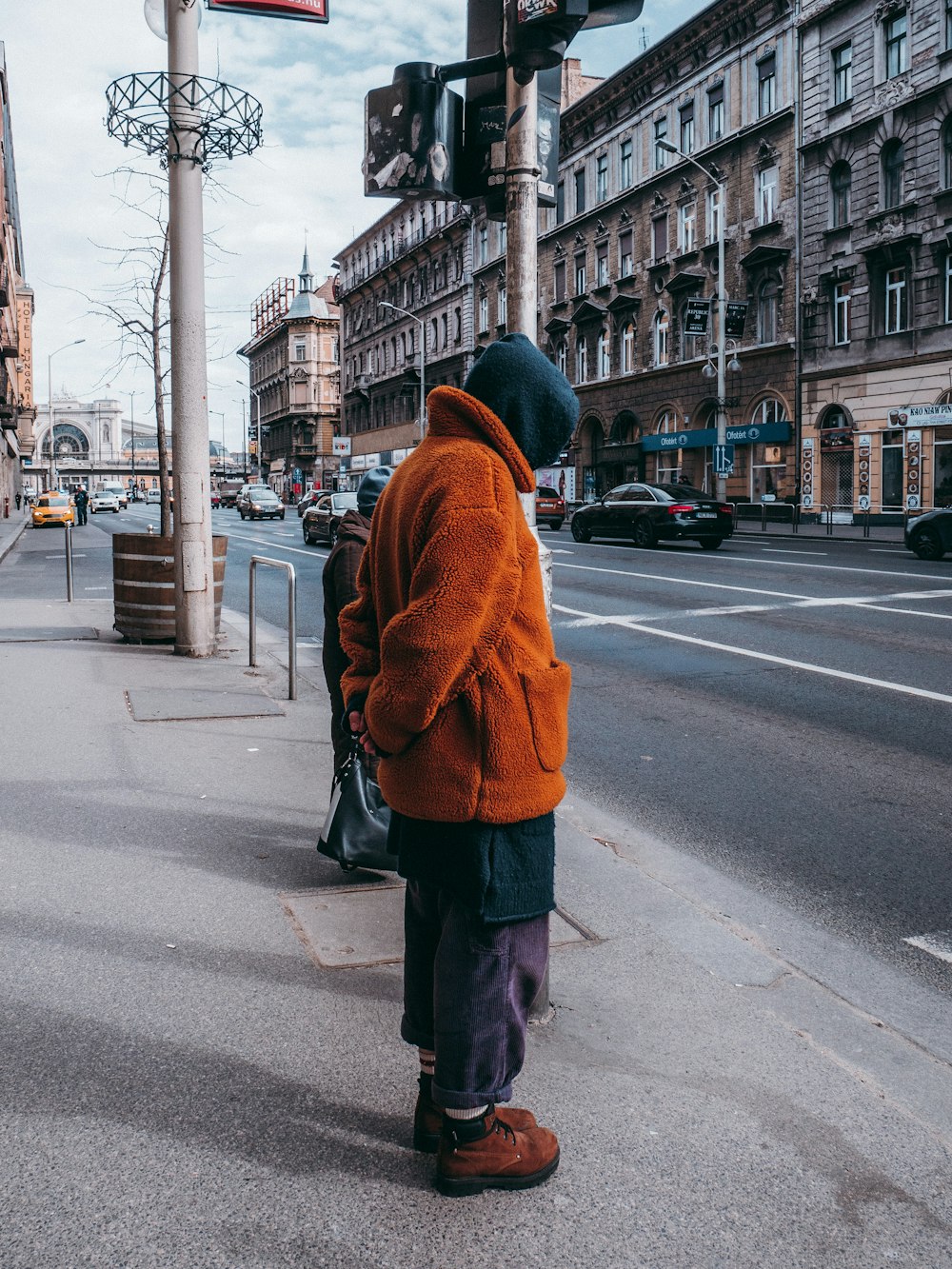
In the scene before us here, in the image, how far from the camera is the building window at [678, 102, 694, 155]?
138 ft

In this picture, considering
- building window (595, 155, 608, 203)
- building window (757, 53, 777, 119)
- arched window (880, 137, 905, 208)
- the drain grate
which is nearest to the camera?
the drain grate

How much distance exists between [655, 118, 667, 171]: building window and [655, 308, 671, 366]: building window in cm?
542

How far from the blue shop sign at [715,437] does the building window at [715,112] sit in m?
9.86

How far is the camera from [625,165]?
47.0 m

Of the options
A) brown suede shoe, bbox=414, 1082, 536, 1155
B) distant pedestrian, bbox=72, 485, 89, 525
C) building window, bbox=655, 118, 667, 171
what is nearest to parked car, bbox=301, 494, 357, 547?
building window, bbox=655, 118, 667, 171

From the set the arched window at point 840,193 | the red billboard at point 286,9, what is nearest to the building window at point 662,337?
the arched window at point 840,193

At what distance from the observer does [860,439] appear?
33.9 m

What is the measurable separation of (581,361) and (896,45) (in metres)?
19.6

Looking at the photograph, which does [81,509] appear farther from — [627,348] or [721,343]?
[721,343]

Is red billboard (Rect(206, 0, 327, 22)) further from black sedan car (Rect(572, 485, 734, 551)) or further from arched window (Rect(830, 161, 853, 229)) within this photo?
arched window (Rect(830, 161, 853, 229))

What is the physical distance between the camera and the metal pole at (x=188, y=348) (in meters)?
9.49

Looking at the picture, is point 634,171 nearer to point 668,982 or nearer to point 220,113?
point 220,113

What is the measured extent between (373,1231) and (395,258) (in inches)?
2939

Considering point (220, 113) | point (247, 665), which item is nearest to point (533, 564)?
point (247, 665)
